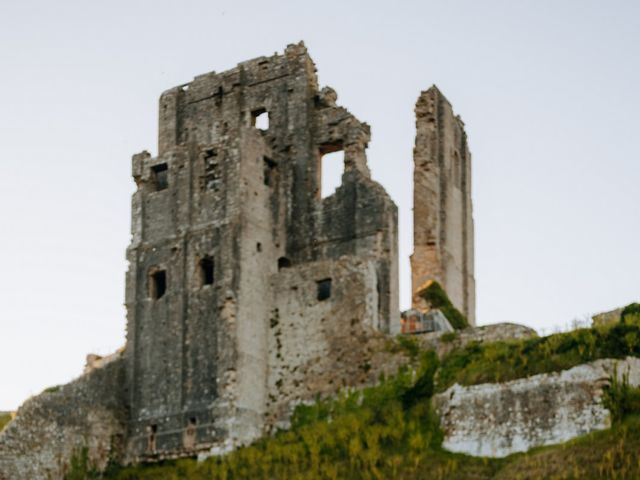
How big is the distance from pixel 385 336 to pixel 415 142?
8361mm

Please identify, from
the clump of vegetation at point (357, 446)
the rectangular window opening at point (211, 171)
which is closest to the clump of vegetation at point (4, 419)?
the clump of vegetation at point (357, 446)

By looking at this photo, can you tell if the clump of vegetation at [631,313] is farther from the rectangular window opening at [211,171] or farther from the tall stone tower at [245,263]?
the rectangular window opening at [211,171]

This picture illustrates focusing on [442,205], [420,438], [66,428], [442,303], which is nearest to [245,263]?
[442,303]

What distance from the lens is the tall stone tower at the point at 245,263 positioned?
4169 centimetres

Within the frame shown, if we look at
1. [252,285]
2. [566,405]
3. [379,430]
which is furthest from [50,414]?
[566,405]

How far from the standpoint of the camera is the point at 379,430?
38625mm

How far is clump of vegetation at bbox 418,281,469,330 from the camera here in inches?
1727

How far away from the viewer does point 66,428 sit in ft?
137

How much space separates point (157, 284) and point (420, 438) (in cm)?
969

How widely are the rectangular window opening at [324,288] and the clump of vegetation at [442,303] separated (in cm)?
338

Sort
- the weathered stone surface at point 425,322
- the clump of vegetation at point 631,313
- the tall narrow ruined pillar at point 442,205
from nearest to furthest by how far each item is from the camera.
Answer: the clump of vegetation at point 631,313
the weathered stone surface at point 425,322
the tall narrow ruined pillar at point 442,205

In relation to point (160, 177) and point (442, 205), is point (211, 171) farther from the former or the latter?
point (442, 205)

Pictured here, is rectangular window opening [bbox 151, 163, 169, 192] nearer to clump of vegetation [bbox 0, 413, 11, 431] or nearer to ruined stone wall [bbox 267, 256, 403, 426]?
ruined stone wall [bbox 267, 256, 403, 426]

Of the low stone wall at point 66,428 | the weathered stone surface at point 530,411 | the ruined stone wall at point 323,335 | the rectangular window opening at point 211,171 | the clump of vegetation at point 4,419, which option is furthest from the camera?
the rectangular window opening at point 211,171
